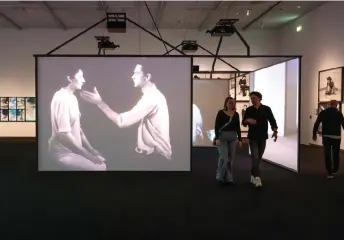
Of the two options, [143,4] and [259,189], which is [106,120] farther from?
[143,4]

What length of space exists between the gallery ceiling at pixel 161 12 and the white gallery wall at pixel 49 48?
1.64 ft

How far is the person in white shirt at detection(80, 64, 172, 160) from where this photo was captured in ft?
26.4

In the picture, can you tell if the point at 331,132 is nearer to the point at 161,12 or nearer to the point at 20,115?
the point at 161,12

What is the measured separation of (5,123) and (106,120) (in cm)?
1335

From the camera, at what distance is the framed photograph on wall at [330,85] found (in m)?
13.5

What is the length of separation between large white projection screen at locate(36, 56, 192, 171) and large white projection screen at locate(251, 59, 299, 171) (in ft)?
7.18

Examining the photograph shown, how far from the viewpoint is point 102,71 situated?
26.4 feet

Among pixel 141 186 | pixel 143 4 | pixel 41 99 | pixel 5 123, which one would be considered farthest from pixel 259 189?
pixel 5 123

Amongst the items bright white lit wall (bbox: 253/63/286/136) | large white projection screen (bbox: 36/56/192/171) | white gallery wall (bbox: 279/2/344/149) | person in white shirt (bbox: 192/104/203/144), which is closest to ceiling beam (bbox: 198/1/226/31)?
white gallery wall (bbox: 279/2/344/149)

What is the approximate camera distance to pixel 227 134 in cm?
705

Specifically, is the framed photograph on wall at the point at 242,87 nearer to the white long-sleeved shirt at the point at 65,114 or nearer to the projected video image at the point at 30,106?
the white long-sleeved shirt at the point at 65,114

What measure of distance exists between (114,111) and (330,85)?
901cm

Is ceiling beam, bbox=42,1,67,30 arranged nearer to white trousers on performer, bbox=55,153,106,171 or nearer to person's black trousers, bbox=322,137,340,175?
white trousers on performer, bbox=55,153,106,171

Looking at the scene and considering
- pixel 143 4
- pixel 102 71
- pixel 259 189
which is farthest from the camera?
pixel 143 4
